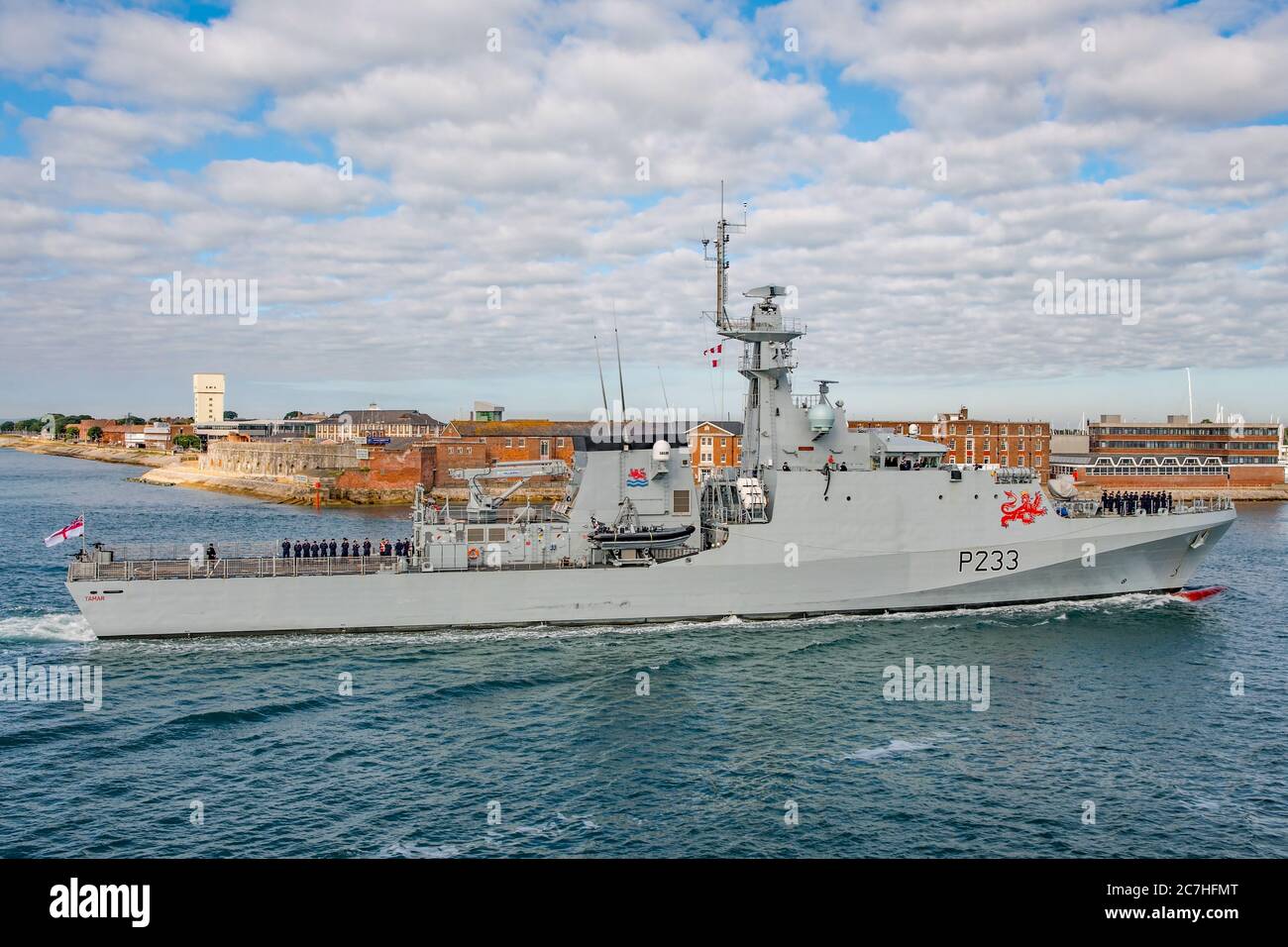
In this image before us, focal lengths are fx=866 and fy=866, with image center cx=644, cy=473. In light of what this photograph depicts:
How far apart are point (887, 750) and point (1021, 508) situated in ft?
37.2

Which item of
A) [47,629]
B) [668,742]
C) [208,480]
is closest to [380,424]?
[208,480]

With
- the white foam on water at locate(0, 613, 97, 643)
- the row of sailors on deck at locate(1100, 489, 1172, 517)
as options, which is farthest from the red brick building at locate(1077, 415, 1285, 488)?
the white foam on water at locate(0, 613, 97, 643)

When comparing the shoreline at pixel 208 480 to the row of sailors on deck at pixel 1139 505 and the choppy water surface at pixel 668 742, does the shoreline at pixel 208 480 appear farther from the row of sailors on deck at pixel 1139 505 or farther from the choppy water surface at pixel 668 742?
the row of sailors on deck at pixel 1139 505

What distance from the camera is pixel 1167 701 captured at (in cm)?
1722

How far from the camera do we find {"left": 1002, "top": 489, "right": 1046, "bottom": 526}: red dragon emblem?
23.5 metres

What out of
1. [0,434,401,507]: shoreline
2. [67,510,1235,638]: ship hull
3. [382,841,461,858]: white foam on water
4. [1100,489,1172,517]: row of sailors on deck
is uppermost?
[0,434,401,507]: shoreline

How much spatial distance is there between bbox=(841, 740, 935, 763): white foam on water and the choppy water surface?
7 cm

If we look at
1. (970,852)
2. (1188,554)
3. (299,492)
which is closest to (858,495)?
(1188,554)

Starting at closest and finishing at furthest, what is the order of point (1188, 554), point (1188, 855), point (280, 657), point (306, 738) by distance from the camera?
point (1188, 855) < point (306, 738) < point (280, 657) < point (1188, 554)

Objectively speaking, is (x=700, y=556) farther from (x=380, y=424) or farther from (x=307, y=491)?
(x=380, y=424)

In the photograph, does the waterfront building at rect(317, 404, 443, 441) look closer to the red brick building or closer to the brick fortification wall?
the brick fortification wall

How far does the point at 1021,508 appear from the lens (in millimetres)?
23578
